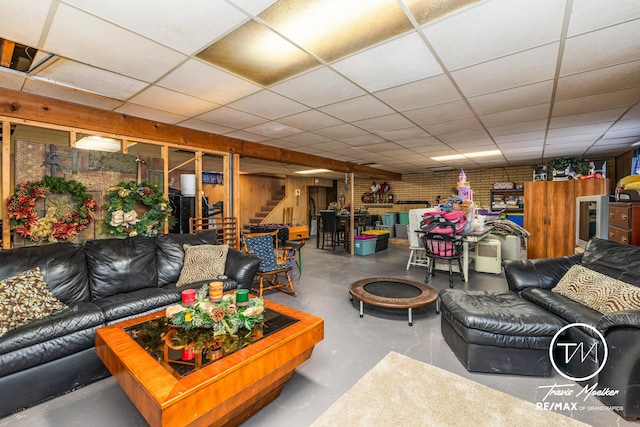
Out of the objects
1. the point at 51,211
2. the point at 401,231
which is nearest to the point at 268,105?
the point at 51,211

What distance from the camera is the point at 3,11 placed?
164cm

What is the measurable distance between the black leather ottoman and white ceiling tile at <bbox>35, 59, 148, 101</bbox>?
3.65 m

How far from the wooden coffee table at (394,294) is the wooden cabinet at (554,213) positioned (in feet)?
11.4

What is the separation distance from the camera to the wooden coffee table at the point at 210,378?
129 cm

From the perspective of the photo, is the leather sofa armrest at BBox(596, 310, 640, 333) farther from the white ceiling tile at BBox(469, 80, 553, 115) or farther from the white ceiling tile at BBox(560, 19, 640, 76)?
the white ceiling tile at BBox(469, 80, 553, 115)

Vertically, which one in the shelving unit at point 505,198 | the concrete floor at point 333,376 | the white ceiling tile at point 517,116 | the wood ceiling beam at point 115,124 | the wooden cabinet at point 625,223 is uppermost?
the white ceiling tile at point 517,116

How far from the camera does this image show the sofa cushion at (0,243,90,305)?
2381mm

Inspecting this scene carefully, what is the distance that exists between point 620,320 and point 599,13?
185cm

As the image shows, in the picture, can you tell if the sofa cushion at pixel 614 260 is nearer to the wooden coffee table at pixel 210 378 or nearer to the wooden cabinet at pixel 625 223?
the wooden cabinet at pixel 625 223

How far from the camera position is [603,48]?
6.67ft

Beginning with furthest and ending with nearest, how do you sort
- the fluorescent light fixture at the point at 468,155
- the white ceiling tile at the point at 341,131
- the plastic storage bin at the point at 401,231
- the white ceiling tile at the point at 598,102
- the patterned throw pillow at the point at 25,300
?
the plastic storage bin at the point at 401,231, the fluorescent light fixture at the point at 468,155, the white ceiling tile at the point at 341,131, the white ceiling tile at the point at 598,102, the patterned throw pillow at the point at 25,300

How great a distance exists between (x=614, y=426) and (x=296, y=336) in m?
1.97

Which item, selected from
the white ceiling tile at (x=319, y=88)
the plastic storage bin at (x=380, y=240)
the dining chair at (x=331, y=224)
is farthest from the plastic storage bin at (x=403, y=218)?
the white ceiling tile at (x=319, y=88)

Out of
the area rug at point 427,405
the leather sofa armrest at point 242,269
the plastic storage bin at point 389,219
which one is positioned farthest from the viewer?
the plastic storage bin at point 389,219
